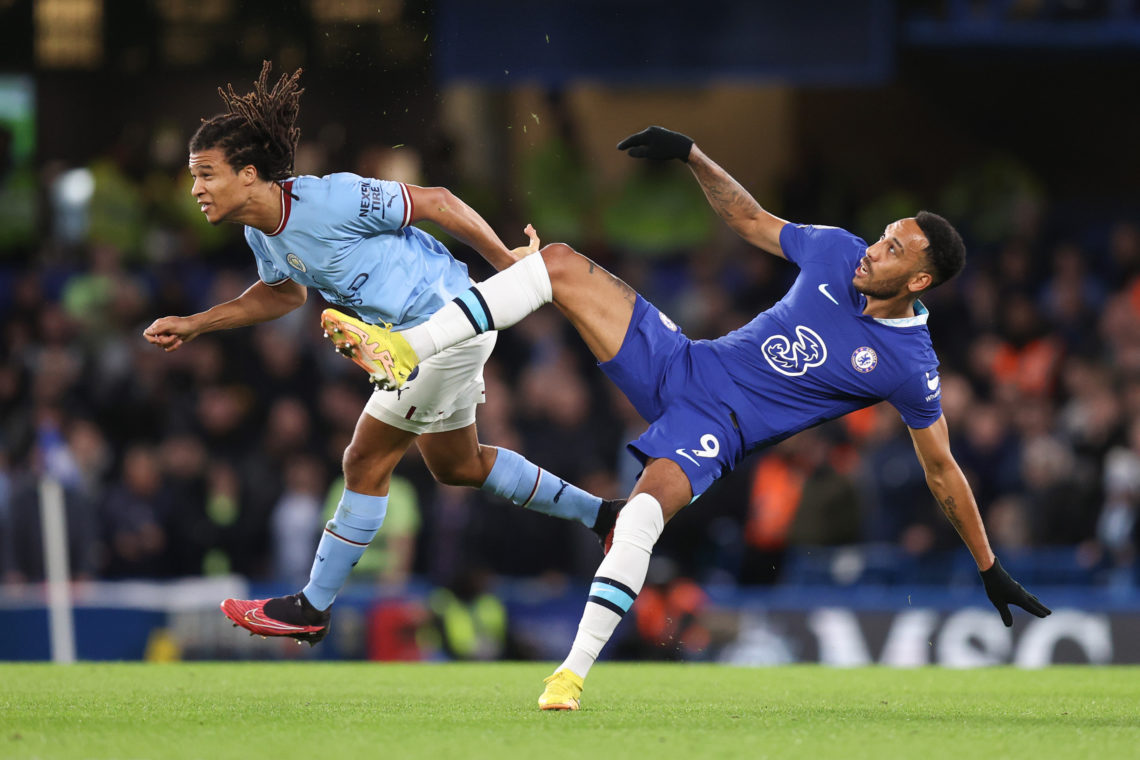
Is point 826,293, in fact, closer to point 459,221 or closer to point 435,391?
point 459,221

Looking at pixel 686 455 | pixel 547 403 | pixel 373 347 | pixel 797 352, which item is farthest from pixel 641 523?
pixel 547 403

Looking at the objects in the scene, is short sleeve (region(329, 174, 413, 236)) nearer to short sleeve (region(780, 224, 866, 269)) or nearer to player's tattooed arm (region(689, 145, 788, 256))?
player's tattooed arm (region(689, 145, 788, 256))

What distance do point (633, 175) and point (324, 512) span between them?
203 inches

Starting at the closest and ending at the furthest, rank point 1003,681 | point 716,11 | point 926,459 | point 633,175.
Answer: point 926,459, point 1003,681, point 716,11, point 633,175

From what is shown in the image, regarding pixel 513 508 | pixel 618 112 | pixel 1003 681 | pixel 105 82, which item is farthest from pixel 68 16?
pixel 1003 681

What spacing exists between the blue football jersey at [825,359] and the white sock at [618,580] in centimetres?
65

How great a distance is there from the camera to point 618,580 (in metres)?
5.94

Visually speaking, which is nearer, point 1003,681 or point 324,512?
point 1003,681

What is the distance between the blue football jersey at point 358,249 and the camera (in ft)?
21.3

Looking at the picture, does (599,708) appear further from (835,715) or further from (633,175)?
(633,175)

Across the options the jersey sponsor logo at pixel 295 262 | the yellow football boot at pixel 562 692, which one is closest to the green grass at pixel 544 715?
the yellow football boot at pixel 562 692

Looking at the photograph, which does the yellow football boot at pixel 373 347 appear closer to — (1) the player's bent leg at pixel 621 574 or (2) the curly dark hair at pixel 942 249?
(1) the player's bent leg at pixel 621 574

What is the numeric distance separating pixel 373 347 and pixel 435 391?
911mm

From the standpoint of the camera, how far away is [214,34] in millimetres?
16734
